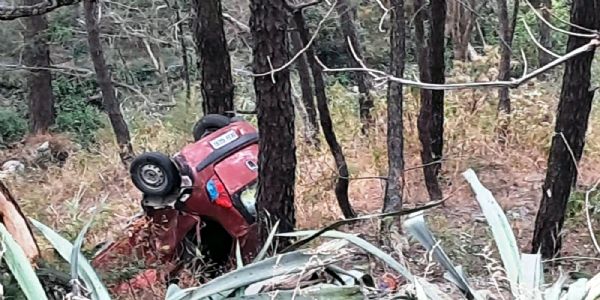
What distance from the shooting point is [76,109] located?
1383 centimetres

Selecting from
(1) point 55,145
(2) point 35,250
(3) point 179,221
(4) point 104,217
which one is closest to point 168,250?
(3) point 179,221

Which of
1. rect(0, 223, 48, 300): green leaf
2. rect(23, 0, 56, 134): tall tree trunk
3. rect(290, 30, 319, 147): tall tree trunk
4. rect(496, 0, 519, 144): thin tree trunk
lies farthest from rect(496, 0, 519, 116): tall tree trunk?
rect(23, 0, 56, 134): tall tree trunk

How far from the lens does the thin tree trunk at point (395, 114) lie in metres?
3.89

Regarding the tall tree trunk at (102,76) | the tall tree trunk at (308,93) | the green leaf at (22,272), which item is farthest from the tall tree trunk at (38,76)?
the green leaf at (22,272)

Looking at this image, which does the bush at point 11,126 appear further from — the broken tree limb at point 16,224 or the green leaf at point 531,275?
the green leaf at point 531,275

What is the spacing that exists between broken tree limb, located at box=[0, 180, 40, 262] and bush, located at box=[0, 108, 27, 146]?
413 inches

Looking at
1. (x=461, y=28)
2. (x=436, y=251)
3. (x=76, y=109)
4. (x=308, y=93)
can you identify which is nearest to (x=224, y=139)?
(x=436, y=251)

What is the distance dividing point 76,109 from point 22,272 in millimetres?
13128

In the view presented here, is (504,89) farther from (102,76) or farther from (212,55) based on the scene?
(102,76)

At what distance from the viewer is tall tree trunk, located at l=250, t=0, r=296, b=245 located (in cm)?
302

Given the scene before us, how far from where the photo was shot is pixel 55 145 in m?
10.9

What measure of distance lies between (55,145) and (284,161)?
835 cm

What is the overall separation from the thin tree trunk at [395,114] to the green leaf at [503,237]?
8.73 ft

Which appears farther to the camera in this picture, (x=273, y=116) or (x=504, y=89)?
(x=504, y=89)
